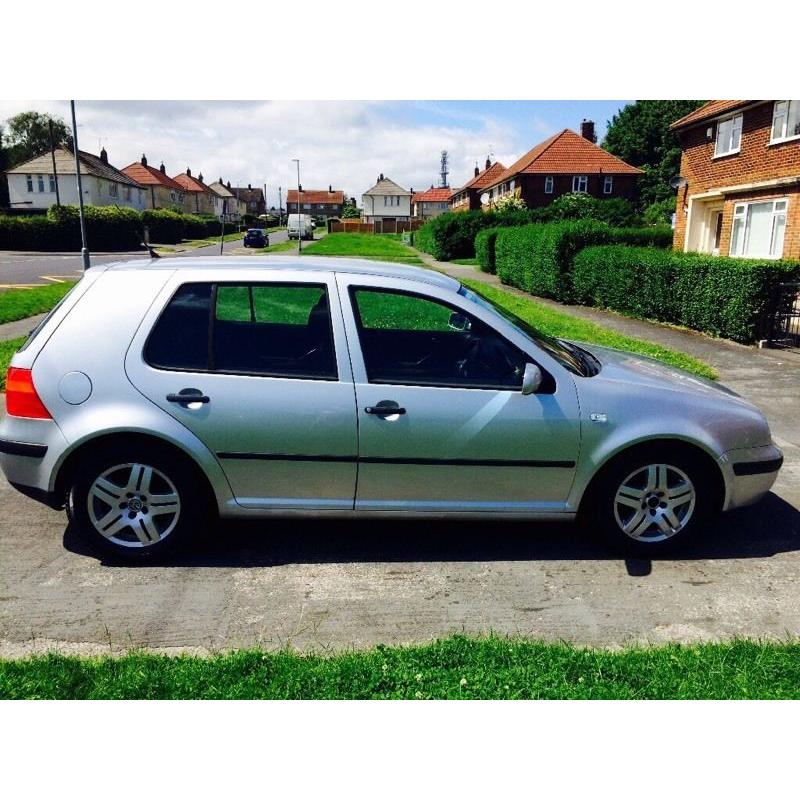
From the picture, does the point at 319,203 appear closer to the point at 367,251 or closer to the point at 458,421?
the point at 367,251

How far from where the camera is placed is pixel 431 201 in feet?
406

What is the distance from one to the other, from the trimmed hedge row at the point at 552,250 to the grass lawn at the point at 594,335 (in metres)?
2.07

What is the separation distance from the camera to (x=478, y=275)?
2781cm

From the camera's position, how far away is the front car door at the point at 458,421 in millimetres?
3895

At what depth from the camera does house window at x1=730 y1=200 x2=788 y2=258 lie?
64.1ft

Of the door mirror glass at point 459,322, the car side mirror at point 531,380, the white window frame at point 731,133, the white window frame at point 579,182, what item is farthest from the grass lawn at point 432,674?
the white window frame at point 579,182

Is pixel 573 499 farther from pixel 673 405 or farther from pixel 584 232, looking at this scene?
pixel 584 232

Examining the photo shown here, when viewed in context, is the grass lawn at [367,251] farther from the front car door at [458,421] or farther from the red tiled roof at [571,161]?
the front car door at [458,421]

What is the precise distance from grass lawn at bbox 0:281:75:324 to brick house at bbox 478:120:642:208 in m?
42.2

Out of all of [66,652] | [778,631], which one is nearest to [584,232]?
[778,631]

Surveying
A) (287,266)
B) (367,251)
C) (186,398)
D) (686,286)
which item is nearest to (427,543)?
→ (186,398)

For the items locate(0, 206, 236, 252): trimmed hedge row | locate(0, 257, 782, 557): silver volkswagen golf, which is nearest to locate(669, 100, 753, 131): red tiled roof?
locate(0, 257, 782, 557): silver volkswagen golf

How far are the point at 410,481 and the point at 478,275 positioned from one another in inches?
969

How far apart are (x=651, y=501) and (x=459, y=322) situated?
156cm
